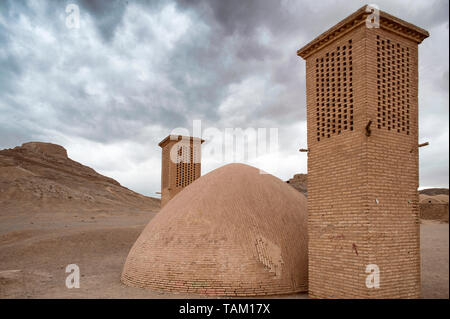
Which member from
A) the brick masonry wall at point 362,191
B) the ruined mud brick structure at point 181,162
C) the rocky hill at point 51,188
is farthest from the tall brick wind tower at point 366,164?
the rocky hill at point 51,188

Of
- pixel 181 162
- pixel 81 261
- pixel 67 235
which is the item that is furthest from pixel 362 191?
pixel 67 235

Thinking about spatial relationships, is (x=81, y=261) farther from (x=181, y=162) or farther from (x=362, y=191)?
(x=362, y=191)

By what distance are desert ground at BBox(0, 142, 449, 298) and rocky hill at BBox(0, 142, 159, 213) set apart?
3.7 inches

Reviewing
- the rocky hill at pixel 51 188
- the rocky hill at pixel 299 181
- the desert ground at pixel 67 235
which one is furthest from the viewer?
the rocky hill at pixel 299 181

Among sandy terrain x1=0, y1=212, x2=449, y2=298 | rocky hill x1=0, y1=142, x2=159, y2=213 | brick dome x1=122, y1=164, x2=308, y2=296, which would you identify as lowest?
sandy terrain x1=0, y1=212, x2=449, y2=298

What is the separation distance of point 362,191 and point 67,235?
18281 millimetres

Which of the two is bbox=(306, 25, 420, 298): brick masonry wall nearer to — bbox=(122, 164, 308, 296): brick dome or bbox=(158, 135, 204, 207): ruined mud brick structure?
bbox=(122, 164, 308, 296): brick dome

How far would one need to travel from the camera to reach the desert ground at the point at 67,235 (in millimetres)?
10328

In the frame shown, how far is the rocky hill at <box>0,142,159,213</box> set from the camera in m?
38.2

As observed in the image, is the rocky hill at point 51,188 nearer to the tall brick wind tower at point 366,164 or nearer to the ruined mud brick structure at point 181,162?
the ruined mud brick structure at point 181,162

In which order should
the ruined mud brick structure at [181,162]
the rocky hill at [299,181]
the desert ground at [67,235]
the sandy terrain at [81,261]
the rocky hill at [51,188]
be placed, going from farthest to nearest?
the rocky hill at [299,181] → the rocky hill at [51,188] → the ruined mud brick structure at [181,162] → the desert ground at [67,235] → the sandy terrain at [81,261]

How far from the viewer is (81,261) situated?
54.4 ft

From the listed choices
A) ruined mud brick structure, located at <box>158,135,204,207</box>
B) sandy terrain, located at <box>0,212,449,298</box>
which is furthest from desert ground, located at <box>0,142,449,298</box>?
ruined mud brick structure, located at <box>158,135,204,207</box>
